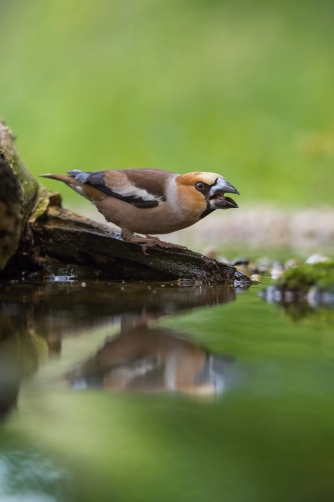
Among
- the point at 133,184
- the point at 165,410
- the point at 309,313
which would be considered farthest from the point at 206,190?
the point at 165,410

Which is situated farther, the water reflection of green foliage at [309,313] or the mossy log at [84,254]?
the mossy log at [84,254]

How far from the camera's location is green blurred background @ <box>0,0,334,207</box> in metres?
18.7

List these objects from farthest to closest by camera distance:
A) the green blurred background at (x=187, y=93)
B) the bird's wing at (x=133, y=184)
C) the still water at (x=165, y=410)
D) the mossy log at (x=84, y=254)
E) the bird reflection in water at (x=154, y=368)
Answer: the green blurred background at (x=187, y=93)
the mossy log at (x=84, y=254)
the bird's wing at (x=133, y=184)
the bird reflection in water at (x=154, y=368)
the still water at (x=165, y=410)

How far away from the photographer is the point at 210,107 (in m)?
20.1

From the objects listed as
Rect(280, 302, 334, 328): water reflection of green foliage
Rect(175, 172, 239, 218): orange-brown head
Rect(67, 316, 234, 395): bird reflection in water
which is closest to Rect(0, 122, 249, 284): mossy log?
Rect(175, 172, 239, 218): orange-brown head

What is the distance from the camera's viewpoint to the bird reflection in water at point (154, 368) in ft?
6.83

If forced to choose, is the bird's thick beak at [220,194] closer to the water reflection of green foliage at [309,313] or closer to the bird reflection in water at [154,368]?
the water reflection of green foliage at [309,313]

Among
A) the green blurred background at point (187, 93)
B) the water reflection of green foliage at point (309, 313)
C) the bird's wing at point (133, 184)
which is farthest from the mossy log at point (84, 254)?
the green blurred background at point (187, 93)

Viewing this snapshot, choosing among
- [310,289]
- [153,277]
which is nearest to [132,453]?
[310,289]

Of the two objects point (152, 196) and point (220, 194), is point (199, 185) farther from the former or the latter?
point (152, 196)

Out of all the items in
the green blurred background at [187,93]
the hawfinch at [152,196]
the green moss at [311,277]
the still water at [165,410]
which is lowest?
the still water at [165,410]

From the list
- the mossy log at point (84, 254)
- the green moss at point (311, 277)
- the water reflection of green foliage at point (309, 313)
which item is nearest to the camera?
the water reflection of green foliage at point (309, 313)

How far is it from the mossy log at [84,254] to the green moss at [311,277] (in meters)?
1.06

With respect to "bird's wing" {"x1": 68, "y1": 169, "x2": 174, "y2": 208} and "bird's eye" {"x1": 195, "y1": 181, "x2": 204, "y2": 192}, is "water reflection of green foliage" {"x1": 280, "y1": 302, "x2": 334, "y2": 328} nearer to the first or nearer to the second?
"bird's eye" {"x1": 195, "y1": 181, "x2": 204, "y2": 192}
